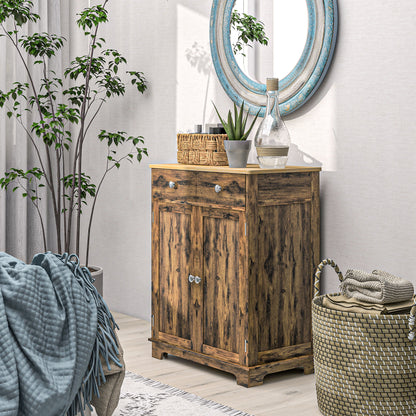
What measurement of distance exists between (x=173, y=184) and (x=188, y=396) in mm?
957

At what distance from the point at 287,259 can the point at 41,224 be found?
2.05 metres

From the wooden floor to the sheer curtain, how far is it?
1.31 metres

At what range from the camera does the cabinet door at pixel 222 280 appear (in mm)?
2920

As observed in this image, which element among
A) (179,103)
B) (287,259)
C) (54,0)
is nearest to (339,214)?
(287,259)

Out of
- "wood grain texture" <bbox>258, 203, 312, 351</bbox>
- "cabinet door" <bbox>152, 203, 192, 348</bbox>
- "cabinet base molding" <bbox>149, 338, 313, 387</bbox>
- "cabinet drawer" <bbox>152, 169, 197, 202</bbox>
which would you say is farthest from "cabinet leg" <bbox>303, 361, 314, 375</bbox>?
"cabinet drawer" <bbox>152, 169, 197, 202</bbox>

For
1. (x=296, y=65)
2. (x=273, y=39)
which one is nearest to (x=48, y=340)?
(x=296, y=65)

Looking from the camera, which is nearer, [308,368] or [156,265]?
[308,368]

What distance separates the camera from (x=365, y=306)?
2.49 m

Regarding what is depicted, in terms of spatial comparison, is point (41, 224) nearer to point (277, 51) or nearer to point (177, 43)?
point (177, 43)

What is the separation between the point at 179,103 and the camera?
12.6ft

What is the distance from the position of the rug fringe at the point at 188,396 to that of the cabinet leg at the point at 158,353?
27cm

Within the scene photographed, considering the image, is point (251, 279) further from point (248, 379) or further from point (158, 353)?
point (158, 353)

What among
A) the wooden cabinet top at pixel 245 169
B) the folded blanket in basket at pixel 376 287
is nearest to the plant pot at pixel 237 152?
the wooden cabinet top at pixel 245 169

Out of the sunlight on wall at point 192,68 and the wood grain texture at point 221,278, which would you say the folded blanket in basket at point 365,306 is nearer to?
the wood grain texture at point 221,278
